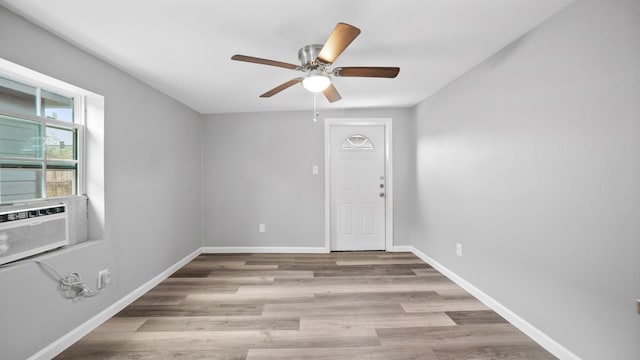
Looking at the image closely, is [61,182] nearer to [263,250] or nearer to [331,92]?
[331,92]

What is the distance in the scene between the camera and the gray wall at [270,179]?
4227 mm

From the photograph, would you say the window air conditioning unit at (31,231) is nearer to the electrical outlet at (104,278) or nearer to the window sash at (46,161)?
the window sash at (46,161)

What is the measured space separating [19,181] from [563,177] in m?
3.45

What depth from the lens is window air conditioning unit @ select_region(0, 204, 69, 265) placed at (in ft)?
5.51

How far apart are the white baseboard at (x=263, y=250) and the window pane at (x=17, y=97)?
2808mm

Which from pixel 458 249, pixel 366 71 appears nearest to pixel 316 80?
pixel 366 71

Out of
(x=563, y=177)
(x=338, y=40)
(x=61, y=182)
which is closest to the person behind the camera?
(x=338, y=40)

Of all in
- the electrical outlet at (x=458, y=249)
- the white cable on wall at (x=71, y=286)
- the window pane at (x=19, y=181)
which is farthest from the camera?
the electrical outlet at (x=458, y=249)

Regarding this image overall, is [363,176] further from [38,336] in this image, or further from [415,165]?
[38,336]

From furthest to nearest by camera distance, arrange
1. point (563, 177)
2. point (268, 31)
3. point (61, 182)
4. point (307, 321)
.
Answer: point (307, 321) < point (61, 182) < point (268, 31) < point (563, 177)

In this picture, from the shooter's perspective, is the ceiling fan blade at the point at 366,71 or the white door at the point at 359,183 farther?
the white door at the point at 359,183

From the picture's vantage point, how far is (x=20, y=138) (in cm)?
183

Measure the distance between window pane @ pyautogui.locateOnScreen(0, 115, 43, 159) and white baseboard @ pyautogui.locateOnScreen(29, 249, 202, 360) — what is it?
125cm

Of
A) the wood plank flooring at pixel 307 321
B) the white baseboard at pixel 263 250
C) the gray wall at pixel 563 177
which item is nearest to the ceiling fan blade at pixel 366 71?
the gray wall at pixel 563 177
